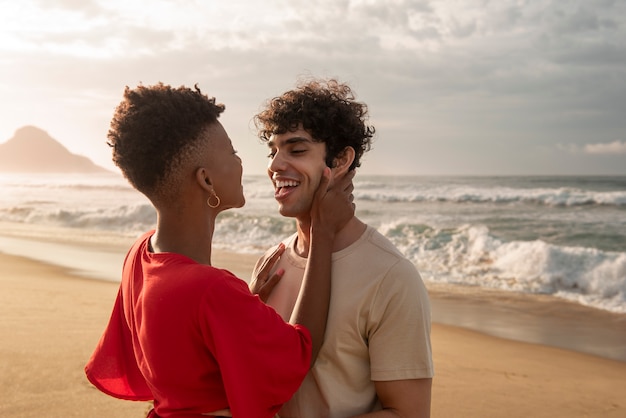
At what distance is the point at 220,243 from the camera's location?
62.8 feet

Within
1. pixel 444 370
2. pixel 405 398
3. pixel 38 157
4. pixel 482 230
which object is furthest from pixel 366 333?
pixel 38 157

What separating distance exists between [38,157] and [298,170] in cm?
19707

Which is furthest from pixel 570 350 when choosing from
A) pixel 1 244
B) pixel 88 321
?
pixel 1 244

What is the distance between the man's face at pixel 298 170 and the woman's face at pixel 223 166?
1.58 feet

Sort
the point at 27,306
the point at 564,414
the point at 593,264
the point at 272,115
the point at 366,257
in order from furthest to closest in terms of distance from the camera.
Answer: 1. the point at 593,264
2. the point at 27,306
3. the point at 564,414
4. the point at 272,115
5. the point at 366,257

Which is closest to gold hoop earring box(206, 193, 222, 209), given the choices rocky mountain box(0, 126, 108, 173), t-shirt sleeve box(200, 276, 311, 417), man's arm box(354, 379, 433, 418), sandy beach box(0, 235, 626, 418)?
t-shirt sleeve box(200, 276, 311, 417)

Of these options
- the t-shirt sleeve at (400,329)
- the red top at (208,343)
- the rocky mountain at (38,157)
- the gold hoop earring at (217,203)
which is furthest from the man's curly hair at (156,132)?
the rocky mountain at (38,157)

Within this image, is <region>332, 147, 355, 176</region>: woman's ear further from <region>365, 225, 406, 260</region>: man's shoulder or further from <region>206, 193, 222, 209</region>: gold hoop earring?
<region>206, 193, 222, 209</region>: gold hoop earring

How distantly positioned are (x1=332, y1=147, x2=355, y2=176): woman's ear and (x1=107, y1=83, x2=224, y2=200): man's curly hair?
2.68ft

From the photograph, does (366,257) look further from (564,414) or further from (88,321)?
(88,321)

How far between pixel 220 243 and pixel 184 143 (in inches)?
667

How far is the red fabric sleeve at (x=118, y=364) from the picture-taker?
2.84m

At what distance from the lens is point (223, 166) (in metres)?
2.47

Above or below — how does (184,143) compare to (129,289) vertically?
above
